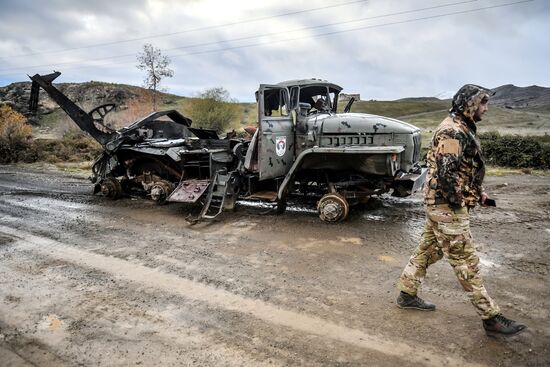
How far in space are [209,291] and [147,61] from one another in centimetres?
3437

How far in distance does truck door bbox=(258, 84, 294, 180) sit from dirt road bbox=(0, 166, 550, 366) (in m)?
0.92

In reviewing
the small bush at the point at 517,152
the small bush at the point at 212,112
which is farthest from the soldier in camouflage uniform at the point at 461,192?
the small bush at the point at 212,112

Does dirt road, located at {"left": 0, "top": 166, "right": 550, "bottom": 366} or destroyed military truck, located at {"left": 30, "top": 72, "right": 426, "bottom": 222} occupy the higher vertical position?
destroyed military truck, located at {"left": 30, "top": 72, "right": 426, "bottom": 222}

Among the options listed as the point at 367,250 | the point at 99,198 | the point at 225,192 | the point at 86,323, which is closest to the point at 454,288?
the point at 367,250

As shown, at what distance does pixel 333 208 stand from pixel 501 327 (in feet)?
12.3

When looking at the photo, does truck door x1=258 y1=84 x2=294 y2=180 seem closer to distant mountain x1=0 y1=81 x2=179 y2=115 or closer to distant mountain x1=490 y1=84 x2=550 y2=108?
distant mountain x1=0 y1=81 x2=179 y2=115

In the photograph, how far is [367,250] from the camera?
566 cm

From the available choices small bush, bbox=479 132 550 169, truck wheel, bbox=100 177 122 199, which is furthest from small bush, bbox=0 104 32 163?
small bush, bbox=479 132 550 169

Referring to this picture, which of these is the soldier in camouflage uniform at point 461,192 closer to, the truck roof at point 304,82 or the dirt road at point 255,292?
the dirt road at point 255,292

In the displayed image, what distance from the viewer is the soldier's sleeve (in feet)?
11.0

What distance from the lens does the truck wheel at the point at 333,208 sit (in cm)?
689

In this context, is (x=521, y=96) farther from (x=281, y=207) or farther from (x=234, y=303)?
(x=234, y=303)

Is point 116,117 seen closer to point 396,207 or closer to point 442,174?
point 396,207

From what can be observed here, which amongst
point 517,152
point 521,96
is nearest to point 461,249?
point 517,152
